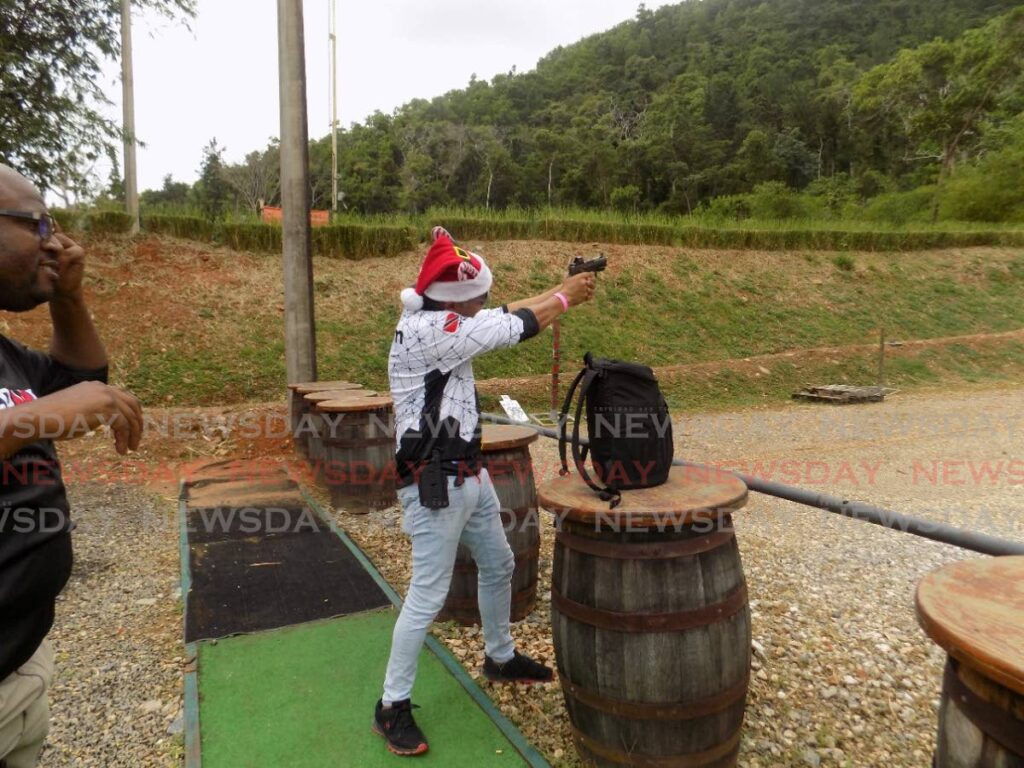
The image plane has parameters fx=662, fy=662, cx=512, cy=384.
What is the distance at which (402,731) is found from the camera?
2371 millimetres

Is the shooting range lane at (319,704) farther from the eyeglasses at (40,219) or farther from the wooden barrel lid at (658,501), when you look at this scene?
the eyeglasses at (40,219)

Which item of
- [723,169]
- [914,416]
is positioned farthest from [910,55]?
[914,416]

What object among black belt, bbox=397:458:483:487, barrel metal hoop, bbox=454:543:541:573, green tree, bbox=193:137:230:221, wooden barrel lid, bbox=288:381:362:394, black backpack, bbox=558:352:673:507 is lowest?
barrel metal hoop, bbox=454:543:541:573

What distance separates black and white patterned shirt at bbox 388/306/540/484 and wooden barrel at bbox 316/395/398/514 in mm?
2794

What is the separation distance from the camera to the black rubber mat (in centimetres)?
344

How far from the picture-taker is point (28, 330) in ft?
31.5

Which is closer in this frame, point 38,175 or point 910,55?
point 38,175

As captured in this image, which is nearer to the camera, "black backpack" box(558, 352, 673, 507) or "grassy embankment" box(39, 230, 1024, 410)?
"black backpack" box(558, 352, 673, 507)

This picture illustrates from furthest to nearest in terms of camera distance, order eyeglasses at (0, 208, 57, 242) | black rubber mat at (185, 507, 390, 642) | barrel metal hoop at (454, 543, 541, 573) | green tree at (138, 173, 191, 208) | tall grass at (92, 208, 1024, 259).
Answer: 1. green tree at (138, 173, 191, 208)
2. tall grass at (92, 208, 1024, 259)
3. black rubber mat at (185, 507, 390, 642)
4. barrel metal hoop at (454, 543, 541, 573)
5. eyeglasses at (0, 208, 57, 242)

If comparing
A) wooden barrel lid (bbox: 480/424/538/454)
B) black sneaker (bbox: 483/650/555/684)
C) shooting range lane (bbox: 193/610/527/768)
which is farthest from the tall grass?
black sneaker (bbox: 483/650/555/684)

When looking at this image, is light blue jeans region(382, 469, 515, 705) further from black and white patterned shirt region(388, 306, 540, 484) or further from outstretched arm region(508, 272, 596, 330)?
outstretched arm region(508, 272, 596, 330)

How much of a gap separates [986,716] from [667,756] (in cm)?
114

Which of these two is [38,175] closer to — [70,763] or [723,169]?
[70,763]

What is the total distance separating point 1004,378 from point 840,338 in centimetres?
318
